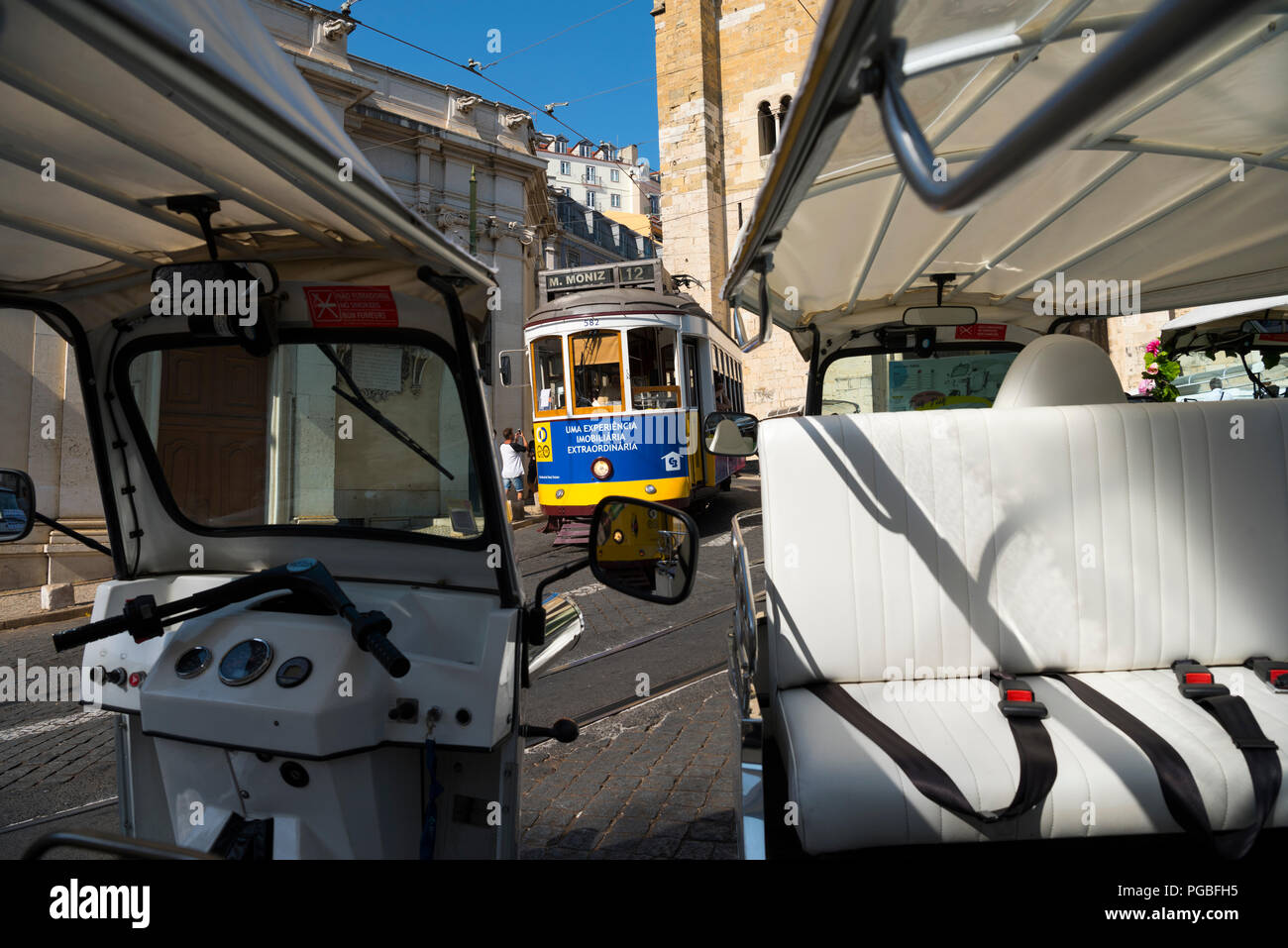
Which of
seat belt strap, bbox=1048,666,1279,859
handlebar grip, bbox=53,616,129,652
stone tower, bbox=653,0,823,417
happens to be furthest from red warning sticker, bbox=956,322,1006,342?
stone tower, bbox=653,0,823,417

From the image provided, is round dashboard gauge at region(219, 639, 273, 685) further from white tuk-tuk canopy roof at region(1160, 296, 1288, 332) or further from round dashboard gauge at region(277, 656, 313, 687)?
white tuk-tuk canopy roof at region(1160, 296, 1288, 332)

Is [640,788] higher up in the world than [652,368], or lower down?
lower down

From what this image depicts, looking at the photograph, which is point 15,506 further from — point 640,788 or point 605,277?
point 605,277

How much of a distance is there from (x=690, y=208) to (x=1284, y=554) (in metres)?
29.5

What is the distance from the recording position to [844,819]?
198 cm

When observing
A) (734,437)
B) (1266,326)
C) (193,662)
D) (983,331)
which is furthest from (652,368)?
(193,662)

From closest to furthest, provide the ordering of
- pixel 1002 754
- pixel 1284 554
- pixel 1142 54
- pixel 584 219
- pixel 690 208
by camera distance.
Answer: pixel 1142 54
pixel 1002 754
pixel 1284 554
pixel 690 208
pixel 584 219

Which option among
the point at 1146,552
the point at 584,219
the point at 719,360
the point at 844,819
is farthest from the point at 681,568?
the point at 584,219

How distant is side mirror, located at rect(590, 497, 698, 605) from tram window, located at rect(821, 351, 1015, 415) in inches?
116

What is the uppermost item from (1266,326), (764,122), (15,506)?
(764,122)

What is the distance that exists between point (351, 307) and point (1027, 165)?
1685 mm

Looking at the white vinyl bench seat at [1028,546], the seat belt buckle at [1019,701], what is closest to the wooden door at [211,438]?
the white vinyl bench seat at [1028,546]

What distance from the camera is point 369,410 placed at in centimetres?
217
